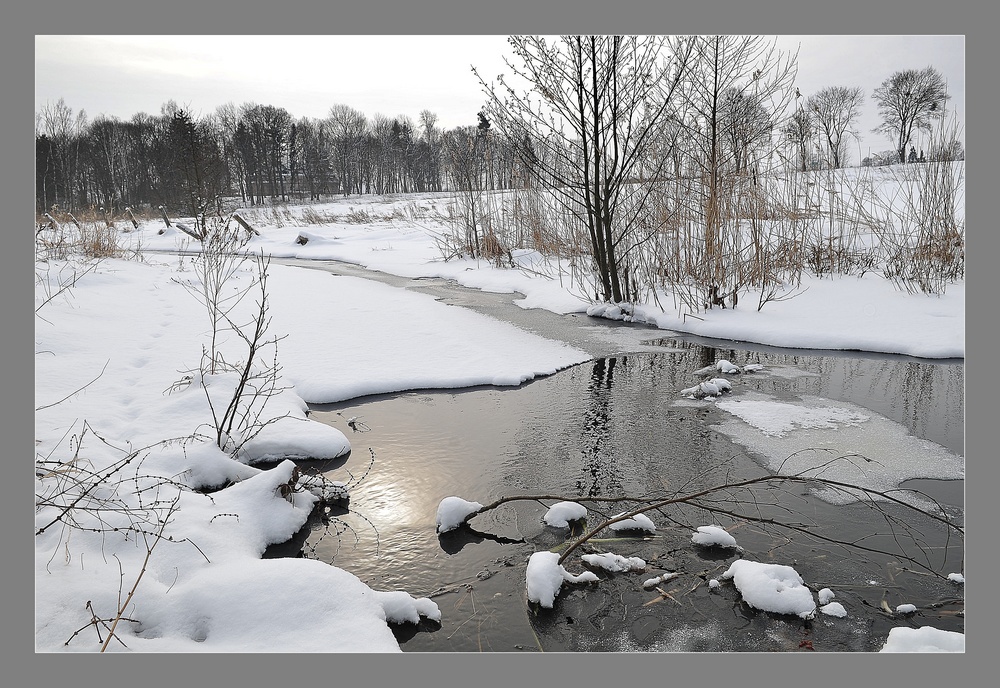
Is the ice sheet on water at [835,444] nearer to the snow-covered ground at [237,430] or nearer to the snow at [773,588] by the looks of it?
the snow-covered ground at [237,430]

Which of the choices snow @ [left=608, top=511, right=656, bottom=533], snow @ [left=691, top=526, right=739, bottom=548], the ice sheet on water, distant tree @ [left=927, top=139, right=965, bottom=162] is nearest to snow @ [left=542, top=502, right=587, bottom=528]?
snow @ [left=608, top=511, right=656, bottom=533]

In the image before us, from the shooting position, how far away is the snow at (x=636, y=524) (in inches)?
109

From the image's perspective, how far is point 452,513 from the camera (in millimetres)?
2830

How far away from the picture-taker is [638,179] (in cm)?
755

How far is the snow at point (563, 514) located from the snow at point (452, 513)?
0.35 meters

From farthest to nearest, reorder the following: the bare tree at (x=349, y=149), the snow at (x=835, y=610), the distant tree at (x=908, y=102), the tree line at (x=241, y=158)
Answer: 1. the bare tree at (x=349, y=149)
2. the tree line at (x=241, y=158)
3. the distant tree at (x=908, y=102)
4. the snow at (x=835, y=610)

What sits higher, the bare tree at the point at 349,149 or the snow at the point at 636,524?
the bare tree at the point at 349,149

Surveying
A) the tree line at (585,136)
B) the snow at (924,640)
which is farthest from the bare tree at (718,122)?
the snow at (924,640)

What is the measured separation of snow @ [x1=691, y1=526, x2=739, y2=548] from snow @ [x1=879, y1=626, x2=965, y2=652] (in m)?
0.73

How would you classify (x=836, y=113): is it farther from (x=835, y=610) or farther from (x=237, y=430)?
(x=237, y=430)

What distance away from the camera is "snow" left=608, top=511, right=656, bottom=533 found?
9.05ft

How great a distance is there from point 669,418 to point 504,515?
168cm

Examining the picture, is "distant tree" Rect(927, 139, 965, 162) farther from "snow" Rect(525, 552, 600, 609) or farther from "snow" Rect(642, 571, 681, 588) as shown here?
"snow" Rect(525, 552, 600, 609)

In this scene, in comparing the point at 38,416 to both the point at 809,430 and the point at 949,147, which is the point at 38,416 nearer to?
the point at 809,430
